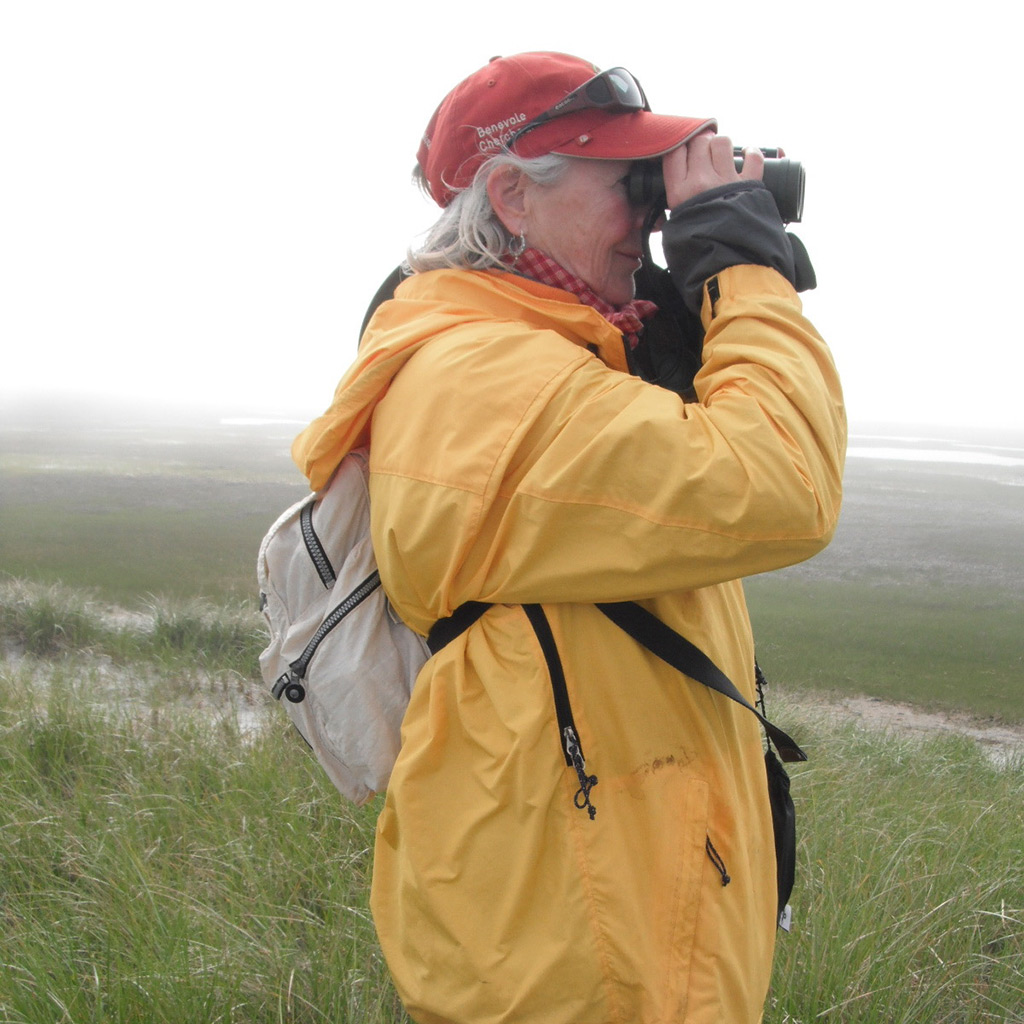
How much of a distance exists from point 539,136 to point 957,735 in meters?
5.60

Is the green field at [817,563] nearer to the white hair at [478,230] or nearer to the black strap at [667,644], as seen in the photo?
the white hair at [478,230]

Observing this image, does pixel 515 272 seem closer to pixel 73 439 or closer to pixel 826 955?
pixel 826 955

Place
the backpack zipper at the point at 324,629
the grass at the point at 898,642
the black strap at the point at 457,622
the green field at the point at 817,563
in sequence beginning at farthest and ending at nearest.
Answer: the green field at the point at 817,563 → the grass at the point at 898,642 → the backpack zipper at the point at 324,629 → the black strap at the point at 457,622

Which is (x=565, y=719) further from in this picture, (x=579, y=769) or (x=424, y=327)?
(x=424, y=327)

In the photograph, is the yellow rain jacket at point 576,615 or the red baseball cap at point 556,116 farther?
the red baseball cap at point 556,116

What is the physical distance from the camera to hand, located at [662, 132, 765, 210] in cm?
116

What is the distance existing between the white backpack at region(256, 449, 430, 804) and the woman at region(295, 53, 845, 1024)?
0.27ft

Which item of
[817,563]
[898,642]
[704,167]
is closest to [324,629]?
[704,167]

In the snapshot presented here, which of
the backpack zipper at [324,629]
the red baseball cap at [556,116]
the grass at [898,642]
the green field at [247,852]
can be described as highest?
the red baseball cap at [556,116]

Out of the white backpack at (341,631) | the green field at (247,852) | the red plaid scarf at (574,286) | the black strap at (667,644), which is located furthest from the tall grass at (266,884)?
the red plaid scarf at (574,286)

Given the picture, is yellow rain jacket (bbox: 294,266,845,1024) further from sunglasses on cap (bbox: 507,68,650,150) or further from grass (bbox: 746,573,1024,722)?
grass (bbox: 746,573,1024,722)

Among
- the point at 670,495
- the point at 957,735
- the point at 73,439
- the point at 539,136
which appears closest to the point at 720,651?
the point at 670,495

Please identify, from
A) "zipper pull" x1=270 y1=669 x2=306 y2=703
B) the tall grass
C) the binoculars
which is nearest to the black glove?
the binoculars

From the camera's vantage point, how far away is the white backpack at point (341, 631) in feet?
3.89
